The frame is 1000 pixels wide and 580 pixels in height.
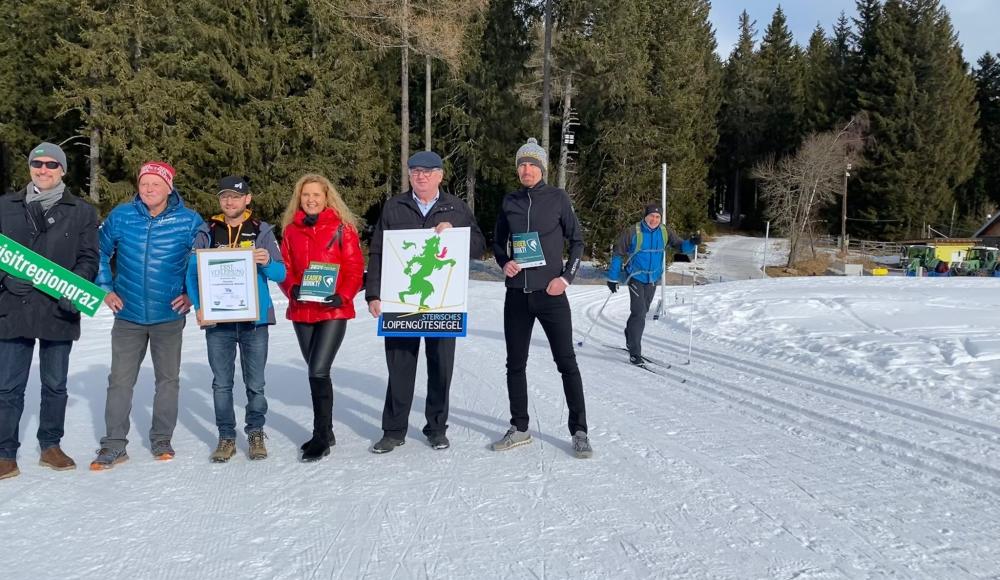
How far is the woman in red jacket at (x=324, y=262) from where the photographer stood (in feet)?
15.7

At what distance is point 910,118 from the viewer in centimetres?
4922

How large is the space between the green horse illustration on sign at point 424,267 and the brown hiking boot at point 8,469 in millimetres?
2711

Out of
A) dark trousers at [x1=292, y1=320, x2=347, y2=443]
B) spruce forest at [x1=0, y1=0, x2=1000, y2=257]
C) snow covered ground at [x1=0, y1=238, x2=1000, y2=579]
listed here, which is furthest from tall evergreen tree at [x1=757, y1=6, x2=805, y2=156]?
dark trousers at [x1=292, y1=320, x2=347, y2=443]

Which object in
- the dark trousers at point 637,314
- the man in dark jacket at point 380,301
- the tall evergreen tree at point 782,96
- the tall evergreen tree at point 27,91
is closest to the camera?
the man in dark jacket at point 380,301

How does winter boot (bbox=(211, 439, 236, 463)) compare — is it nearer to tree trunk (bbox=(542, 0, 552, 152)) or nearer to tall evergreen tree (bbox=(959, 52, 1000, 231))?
tree trunk (bbox=(542, 0, 552, 152))

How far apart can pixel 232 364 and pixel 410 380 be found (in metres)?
1.27

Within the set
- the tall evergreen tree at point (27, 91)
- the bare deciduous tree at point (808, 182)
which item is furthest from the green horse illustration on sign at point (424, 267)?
the bare deciduous tree at point (808, 182)

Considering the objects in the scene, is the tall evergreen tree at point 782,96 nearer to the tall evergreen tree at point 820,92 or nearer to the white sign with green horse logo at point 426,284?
the tall evergreen tree at point 820,92

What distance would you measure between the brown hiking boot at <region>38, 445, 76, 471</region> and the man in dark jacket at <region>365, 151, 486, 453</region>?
2.02 m

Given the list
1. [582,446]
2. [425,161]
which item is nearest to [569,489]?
[582,446]

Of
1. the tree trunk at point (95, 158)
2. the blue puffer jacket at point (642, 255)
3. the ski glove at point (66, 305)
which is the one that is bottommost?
the ski glove at point (66, 305)

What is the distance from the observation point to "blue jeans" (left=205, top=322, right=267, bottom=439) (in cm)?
478

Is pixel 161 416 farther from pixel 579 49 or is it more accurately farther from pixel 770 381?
pixel 579 49

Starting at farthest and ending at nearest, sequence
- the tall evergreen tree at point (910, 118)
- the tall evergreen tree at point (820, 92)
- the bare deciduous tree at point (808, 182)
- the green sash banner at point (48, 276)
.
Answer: the tall evergreen tree at point (820, 92), the tall evergreen tree at point (910, 118), the bare deciduous tree at point (808, 182), the green sash banner at point (48, 276)
